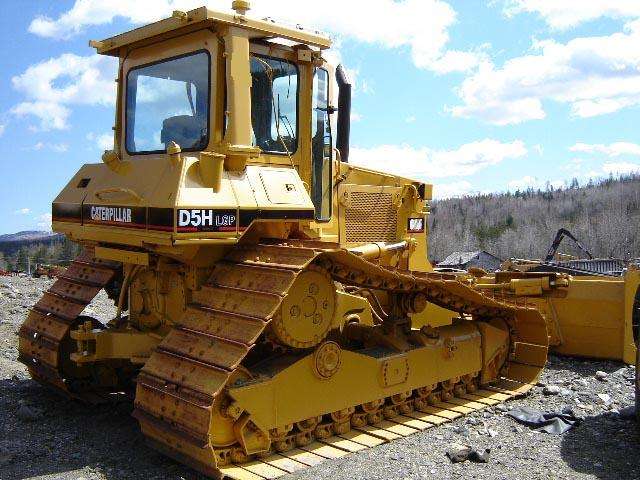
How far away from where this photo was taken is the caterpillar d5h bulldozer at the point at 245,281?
488cm

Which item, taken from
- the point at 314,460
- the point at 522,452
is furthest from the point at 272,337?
the point at 522,452

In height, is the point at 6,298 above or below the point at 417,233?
below

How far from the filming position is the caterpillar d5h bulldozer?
16.0ft

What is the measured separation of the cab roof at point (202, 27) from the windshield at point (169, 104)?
221 millimetres

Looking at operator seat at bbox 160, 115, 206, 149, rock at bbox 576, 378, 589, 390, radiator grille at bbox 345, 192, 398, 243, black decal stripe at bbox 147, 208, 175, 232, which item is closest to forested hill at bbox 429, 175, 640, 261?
rock at bbox 576, 378, 589, 390

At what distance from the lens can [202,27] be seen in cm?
553

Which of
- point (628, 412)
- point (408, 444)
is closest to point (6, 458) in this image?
point (408, 444)

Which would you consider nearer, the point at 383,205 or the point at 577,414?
the point at 577,414

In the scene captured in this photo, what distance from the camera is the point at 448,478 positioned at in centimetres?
489

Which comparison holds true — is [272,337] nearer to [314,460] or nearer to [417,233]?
[314,460]

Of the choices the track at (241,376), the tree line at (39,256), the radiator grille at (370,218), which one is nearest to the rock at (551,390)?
the track at (241,376)

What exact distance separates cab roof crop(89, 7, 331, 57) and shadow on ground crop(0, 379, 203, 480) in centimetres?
329

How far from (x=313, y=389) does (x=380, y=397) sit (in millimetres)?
810

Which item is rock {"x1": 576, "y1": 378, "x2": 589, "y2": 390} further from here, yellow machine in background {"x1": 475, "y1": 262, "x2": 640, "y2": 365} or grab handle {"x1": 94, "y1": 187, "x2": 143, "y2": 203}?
grab handle {"x1": 94, "y1": 187, "x2": 143, "y2": 203}
